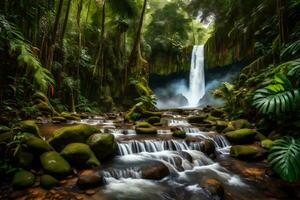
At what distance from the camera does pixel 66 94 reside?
41.2 feet

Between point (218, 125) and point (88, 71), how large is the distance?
9.23 meters

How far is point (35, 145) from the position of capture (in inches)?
193

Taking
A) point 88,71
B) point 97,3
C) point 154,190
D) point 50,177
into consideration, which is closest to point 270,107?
point 154,190

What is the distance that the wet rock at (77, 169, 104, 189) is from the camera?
14.0 feet

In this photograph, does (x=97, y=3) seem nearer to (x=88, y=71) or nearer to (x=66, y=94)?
(x=88, y=71)

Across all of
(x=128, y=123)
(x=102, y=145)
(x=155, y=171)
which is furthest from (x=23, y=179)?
(x=128, y=123)

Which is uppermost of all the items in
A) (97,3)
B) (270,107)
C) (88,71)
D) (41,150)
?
(97,3)

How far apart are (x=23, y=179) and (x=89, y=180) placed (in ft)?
3.36

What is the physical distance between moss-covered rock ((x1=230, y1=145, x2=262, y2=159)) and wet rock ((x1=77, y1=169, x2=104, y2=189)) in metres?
3.41

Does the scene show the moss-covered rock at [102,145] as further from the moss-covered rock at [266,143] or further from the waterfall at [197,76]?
the waterfall at [197,76]

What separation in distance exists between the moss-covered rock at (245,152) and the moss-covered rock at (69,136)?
136 inches

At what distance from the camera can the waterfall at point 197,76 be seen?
863 inches

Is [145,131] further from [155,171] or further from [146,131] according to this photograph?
[155,171]

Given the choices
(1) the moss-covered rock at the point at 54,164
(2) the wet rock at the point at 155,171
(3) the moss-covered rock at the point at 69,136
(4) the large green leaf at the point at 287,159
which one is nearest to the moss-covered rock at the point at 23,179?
(1) the moss-covered rock at the point at 54,164
